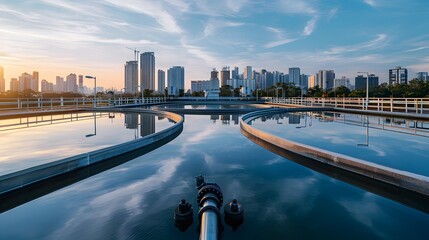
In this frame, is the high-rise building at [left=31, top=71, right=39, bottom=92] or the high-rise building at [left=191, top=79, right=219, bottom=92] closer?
the high-rise building at [left=31, top=71, right=39, bottom=92]

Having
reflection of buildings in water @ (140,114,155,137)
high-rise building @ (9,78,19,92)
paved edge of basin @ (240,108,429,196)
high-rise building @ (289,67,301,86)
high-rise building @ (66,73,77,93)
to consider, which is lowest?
paved edge of basin @ (240,108,429,196)

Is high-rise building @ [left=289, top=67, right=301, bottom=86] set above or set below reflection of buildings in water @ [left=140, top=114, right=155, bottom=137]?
above

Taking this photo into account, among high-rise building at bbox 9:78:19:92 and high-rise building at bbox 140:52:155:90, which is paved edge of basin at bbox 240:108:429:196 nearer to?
high-rise building at bbox 140:52:155:90

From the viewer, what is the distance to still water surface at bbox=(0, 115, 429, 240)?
3.37 m

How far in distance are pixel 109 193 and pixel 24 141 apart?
5573mm

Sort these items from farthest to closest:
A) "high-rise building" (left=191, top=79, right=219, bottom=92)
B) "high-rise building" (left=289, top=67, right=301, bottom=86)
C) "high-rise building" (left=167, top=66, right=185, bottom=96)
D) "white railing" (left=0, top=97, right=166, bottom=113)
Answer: "high-rise building" (left=191, top=79, right=219, bottom=92) → "high-rise building" (left=289, top=67, right=301, bottom=86) → "high-rise building" (left=167, top=66, right=185, bottom=96) → "white railing" (left=0, top=97, right=166, bottom=113)

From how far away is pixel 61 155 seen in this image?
21.1ft

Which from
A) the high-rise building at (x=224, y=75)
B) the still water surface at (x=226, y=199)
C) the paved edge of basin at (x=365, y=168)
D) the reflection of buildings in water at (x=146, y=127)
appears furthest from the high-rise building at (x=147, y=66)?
the still water surface at (x=226, y=199)

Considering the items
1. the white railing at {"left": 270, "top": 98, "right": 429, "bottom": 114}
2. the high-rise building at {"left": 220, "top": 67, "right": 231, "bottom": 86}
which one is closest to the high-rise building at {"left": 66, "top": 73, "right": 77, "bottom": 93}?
the high-rise building at {"left": 220, "top": 67, "right": 231, "bottom": 86}

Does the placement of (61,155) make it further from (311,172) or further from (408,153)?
(408,153)

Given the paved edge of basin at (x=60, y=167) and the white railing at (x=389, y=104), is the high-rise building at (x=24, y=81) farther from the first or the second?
the paved edge of basin at (x=60, y=167)

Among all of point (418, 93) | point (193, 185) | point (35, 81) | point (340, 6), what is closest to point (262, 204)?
point (193, 185)

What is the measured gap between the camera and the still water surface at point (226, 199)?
337cm

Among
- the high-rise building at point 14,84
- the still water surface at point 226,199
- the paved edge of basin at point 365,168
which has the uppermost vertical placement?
the high-rise building at point 14,84
